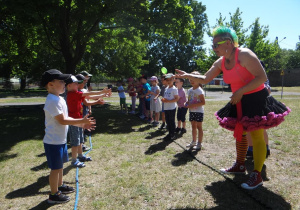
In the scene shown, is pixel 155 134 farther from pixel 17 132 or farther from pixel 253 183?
pixel 17 132

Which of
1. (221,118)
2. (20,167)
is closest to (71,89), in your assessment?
(20,167)

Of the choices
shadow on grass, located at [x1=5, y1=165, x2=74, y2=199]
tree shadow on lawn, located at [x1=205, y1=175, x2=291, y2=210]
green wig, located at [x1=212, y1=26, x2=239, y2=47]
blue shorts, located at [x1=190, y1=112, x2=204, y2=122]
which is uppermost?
green wig, located at [x1=212, y1=26, x2=239, y2=47]

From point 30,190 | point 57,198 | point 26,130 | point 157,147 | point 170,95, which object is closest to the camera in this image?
point 57,198

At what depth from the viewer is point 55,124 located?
3168 millimetres

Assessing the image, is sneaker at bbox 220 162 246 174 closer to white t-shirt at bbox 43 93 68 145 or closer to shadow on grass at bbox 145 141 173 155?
shadow on grass at bbox 145 141 173 155

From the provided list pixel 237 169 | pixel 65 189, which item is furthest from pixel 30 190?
pixel 237 169

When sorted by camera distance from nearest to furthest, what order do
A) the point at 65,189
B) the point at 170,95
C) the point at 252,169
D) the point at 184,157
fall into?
the point at 65,189 < the point at 252,169 < the point at 184,157 < the point at 170,95

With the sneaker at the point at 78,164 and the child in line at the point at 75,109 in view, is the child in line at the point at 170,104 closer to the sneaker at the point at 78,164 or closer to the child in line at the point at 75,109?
the child in line at the point at 75,109

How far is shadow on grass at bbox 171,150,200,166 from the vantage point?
4646 mm

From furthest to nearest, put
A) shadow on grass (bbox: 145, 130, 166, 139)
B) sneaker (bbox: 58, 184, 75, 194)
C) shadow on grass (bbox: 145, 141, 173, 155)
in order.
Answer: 1. shadow on grass (bbox: 145, 130, 166, 139)
2. shadow on grass (bbox: 145, 141, 173, 155)
3. sneaker (bbox: 58, 184, 75, 194)

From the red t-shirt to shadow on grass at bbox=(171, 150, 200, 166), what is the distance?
7.21 feet

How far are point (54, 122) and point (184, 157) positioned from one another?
2.86m

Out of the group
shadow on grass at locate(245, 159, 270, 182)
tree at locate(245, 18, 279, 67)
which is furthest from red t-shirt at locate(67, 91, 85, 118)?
tree at locate(245, 18, 279, 67)

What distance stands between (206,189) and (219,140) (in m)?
3.05
